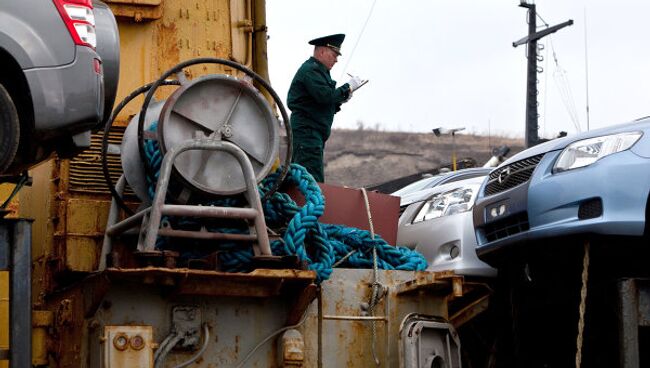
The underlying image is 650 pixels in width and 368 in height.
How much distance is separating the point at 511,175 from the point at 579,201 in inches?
39.7

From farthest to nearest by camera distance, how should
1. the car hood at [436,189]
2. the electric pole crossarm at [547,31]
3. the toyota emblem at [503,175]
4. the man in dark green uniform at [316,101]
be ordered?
1. the electric pole crossarm at [547,31]
2. the car hood at [436,189]
3. the man in dark green uniform at [316,101]
4. the toyota emblem at [503,175]

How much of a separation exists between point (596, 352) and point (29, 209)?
379 centimetres

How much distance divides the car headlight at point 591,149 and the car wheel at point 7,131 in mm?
3593

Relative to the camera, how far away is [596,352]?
8.36 meters

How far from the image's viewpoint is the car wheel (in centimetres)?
568

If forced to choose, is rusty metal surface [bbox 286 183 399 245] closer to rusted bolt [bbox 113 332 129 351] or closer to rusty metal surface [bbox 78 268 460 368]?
rusty metal surface [bbox 78 268 460 368]

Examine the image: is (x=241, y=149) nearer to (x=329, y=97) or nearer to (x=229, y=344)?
(x=229, y=344)

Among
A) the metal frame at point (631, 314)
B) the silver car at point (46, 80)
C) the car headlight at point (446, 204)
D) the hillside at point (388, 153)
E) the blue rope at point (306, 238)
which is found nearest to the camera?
the silver car at point (46, 80)

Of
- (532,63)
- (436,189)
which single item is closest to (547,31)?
(532,63)

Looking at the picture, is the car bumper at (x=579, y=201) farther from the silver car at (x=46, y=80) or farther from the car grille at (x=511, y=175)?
the silver car at (x=46, y=80)

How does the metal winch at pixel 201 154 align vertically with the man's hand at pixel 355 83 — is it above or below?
below

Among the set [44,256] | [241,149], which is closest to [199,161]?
[241,149]

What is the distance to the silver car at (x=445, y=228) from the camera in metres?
9.09

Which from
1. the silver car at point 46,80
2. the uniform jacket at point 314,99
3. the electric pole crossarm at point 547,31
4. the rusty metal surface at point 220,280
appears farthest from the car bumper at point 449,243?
the electric pole crossarm at point 547,31
